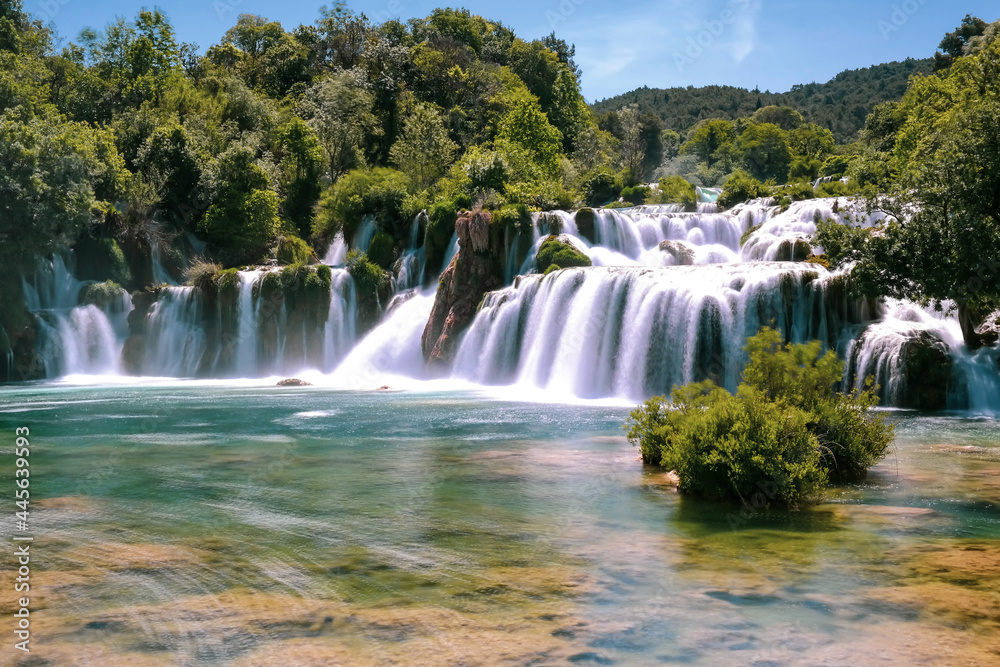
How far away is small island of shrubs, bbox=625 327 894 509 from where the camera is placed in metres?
9.79

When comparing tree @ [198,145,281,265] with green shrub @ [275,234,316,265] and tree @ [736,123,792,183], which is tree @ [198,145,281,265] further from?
tree @ [736,123,792,183]

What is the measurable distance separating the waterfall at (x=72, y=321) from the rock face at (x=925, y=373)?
32.9 meters

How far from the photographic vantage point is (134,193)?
139ft

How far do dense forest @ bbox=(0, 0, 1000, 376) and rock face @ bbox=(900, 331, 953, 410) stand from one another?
1969 millimetres

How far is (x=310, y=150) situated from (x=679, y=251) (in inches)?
1020

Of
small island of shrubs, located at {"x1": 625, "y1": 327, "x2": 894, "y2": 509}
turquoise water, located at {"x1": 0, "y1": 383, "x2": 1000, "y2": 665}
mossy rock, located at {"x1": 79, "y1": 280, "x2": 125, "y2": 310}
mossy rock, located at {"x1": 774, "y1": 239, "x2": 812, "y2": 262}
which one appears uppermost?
mossy rock, located at {"x1": 774, "y1": 239, "x2": 812, "y2": 262}

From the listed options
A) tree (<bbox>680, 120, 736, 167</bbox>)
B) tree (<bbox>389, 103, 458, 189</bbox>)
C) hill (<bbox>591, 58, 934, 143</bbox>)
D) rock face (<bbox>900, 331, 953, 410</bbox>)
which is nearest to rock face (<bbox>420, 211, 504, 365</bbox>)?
rock face (<bbox>900, 331, 953, 410</bbox>)

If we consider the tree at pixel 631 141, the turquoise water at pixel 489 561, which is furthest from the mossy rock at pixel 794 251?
the tree at pixel 631 141

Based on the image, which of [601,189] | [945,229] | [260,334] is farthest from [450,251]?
[945,229]

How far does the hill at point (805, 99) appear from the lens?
14325cm

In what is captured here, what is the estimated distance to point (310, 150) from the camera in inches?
1924

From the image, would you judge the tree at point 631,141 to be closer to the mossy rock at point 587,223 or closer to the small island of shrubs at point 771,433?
the mossy rock at point 587,223

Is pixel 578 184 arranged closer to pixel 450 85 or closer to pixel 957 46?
pixel 450 85

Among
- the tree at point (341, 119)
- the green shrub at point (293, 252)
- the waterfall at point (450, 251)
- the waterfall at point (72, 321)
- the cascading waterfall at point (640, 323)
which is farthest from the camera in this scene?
the tree at point (341, 119)
